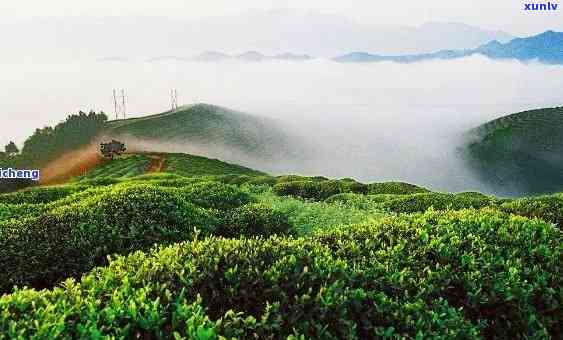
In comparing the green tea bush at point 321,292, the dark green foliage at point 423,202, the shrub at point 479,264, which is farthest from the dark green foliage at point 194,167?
the green tea bush at point 321,292

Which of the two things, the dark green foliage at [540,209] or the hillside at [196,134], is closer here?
the dark green foliage at [540,209]

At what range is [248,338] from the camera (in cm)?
582

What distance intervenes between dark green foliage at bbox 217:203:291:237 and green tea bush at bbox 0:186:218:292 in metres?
1.47

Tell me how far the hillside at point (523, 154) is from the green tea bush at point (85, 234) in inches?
5701

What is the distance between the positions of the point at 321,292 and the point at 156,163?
110 metres

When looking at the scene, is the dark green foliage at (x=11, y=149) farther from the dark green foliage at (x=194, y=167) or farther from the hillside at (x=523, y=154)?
the hillside at (x=523, y=154)

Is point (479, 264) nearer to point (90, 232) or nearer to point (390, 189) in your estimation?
point (90, 232)

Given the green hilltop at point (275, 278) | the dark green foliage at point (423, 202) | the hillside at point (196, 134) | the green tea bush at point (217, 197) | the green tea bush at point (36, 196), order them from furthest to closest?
the hillside at point (196, 134) < the dark green foliage at point (423, 202) < the green tea bush at point (36, 196) < the green tea bush at point (217, 197) < the green hilltop at point (275, 278)

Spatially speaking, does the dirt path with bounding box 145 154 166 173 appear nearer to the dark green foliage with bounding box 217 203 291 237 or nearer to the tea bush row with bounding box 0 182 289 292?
the dark green foliage with bounding box 217 203 291 237

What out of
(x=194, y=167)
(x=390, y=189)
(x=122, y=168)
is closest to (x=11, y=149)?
(x=122, y=168)

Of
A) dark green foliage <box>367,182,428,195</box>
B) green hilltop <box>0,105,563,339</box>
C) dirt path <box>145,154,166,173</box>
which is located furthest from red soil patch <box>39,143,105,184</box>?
green hilltop <box>0,105,563,339</box>

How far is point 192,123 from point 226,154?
15379 mm

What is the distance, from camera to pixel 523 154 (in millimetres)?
158125

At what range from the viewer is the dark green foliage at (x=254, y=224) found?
1605 cm
